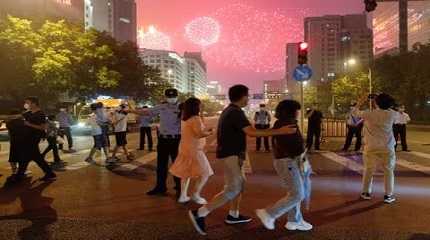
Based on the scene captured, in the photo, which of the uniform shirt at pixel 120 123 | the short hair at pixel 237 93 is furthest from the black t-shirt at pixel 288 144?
the uniform shirt at pixel 120 123

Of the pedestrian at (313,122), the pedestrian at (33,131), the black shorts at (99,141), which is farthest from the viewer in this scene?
the pedestrian at (313,122)

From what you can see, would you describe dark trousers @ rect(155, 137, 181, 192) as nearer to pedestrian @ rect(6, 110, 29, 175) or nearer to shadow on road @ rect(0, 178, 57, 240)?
shadow on road @ rect(0, 178, 57, 240)

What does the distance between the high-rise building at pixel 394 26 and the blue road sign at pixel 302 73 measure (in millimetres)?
92407

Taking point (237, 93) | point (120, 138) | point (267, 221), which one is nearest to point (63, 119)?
point (120, 138)

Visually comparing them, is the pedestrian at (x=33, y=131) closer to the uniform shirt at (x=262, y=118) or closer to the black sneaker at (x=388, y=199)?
the black sneaker at (x=388, y=199)

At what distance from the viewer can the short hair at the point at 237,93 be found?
6.66 meters

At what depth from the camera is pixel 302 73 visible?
55.9 ft

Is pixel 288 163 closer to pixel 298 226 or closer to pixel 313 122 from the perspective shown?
pixel 298 226

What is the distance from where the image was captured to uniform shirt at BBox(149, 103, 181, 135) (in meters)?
9.29

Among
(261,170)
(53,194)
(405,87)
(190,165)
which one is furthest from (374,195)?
(405,87)

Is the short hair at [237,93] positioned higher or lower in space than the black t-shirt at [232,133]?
higher

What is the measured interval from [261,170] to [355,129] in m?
6.22

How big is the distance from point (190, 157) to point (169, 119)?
4.18 feet

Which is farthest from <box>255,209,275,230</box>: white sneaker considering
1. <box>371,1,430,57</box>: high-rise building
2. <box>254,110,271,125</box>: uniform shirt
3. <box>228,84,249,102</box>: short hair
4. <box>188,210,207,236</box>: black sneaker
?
<box>371,1,430,57</box>: high-rise building
